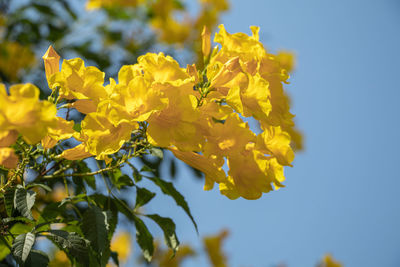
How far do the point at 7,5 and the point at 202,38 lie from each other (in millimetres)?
3664

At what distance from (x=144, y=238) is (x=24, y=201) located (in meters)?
0.63

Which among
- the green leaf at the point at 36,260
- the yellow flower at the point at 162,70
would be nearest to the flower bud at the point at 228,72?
the yellow flower at the point at 162,70

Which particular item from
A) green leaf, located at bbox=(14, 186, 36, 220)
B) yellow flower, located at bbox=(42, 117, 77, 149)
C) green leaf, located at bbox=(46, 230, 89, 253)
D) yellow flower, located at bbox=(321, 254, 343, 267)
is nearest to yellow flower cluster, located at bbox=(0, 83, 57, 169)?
yellow flower, located at bbox=(42, 117, 77, 149)

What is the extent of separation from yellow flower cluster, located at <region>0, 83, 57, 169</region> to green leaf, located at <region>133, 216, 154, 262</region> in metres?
0.84

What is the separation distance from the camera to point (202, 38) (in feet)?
5.67

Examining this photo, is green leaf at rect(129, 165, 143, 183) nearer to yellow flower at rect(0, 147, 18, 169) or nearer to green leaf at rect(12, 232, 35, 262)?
green leaf at rect(12, 232, 35, 262)

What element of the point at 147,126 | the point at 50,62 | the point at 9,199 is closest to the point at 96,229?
the point at 9,199

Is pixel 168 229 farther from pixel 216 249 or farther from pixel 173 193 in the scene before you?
pixel 216 249

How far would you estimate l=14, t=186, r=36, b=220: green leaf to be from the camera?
1273 millimetres

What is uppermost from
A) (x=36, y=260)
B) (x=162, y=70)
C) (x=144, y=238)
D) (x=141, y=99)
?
(x=162, y=70)

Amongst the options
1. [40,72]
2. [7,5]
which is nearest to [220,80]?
[40,72]

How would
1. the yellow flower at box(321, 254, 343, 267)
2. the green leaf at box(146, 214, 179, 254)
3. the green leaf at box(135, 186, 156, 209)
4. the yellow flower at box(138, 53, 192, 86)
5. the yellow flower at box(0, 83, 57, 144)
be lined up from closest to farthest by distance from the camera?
the yellow flower at box(0, 83, 57, 144) < the yellow flower at box(138, 53, 192, 86) < the green leaf at box(146, 214, 179, 254) < the green leaf at box(135, 186, 156, 209) < the yellow flower at box(321, 254, 343, 267)

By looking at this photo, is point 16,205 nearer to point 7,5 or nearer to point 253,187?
point 253,187

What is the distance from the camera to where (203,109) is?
4.53 ft
